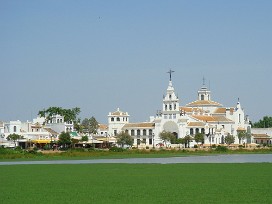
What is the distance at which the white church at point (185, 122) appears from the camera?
494ft

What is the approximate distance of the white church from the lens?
150625 millimetres

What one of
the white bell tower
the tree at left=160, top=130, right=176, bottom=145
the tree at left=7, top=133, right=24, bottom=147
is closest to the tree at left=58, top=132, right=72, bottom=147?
the tree at left=7, top=133, right=24, bottom=147

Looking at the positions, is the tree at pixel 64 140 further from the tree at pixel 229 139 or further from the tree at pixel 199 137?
the tree at pixel 229 139

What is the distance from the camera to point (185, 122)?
151m

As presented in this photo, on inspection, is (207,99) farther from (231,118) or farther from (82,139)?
(82,139)

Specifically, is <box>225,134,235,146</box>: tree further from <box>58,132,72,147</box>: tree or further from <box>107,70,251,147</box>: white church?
<box>58,132,72,147</box>: tree

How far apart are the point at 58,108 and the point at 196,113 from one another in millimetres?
31511
